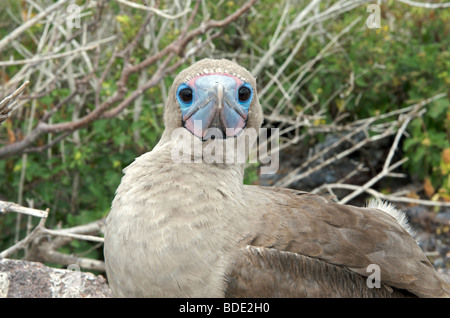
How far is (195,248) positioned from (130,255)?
0.28m

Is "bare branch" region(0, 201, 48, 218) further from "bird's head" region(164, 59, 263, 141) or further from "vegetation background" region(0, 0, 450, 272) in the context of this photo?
"vegetation background" region(0, 0, 450, 272)

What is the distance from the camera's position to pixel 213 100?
2.40 metres

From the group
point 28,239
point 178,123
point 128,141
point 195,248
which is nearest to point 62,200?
point 128,141

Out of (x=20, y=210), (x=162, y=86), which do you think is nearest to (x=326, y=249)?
(x=20, y=210)

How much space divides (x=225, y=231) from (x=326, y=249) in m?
0.50

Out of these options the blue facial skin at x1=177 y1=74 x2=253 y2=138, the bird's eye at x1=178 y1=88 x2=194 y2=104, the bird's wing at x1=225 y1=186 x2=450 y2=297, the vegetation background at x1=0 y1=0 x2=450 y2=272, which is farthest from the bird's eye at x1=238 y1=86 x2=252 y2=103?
the vegetation background at x1=0 y1=0 x2=450 y2=272

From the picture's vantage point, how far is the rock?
9.59 feet

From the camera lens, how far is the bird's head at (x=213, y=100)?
2.43 metres

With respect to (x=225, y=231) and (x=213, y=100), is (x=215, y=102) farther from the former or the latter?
(x=225, y=231)

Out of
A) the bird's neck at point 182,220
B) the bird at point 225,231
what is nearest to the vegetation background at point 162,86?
the bird at point 225,231

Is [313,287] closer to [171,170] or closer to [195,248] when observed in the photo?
[195,248]

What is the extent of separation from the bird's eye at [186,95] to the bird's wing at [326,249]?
22.3 inches

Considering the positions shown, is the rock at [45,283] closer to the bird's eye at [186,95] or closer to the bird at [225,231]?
the bird at [225,231]

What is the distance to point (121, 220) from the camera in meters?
2.40
